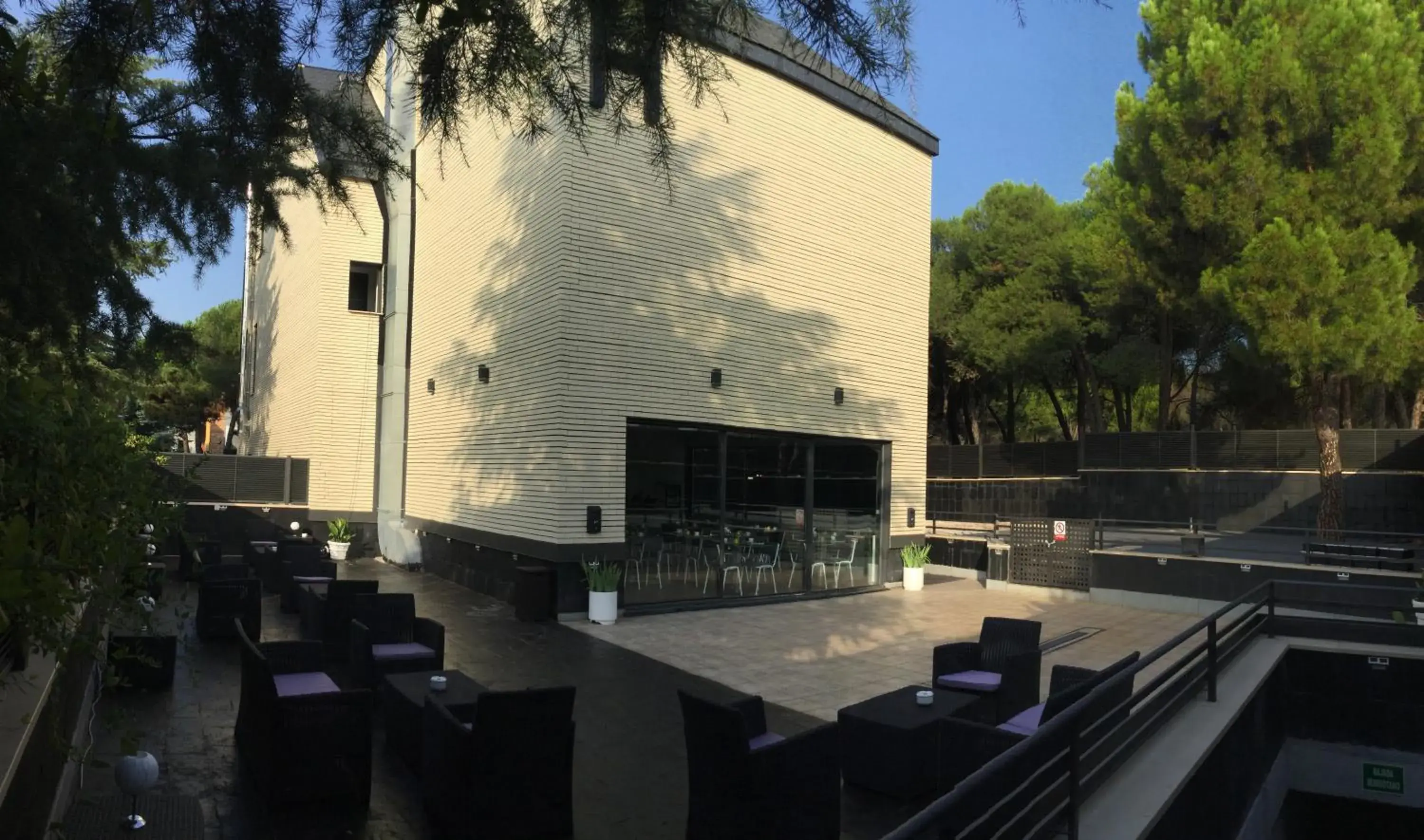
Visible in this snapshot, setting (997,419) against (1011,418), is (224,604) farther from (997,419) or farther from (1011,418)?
(997,419)

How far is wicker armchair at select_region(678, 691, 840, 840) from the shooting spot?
439cm

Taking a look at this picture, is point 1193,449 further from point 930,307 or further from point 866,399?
point 866,399

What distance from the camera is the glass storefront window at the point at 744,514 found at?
1300cm

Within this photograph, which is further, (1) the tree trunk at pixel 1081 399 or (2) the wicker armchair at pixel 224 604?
(1) the tree trunk at pixel 1081 399

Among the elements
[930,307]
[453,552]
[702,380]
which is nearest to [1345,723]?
[702,380]

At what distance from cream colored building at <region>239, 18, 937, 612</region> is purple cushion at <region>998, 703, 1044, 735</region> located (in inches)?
280

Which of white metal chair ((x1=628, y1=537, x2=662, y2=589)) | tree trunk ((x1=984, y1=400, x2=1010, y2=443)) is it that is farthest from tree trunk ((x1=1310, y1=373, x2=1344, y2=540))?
tree trunk ((x1=984, y1=400, x2=1010, y2=443))

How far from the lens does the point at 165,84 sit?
19.7 feet

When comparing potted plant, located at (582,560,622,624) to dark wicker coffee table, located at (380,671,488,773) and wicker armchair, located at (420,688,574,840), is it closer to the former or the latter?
dark wicker coffee table, located at (380,671,488,773)

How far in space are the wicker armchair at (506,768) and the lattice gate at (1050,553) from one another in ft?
40.6

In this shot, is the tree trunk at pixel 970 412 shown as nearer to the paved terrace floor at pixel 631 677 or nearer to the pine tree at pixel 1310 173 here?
the pine tree at pixel 1310 173

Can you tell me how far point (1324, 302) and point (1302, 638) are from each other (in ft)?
34.5

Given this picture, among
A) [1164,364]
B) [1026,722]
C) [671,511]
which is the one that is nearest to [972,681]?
[1026,722]

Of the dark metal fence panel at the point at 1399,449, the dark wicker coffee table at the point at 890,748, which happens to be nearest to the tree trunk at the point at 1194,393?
the dark metal fence panel at the point at 1399,449
